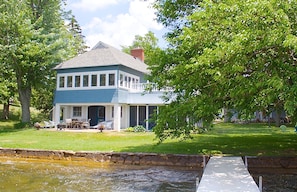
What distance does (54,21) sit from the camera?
92.0 feet

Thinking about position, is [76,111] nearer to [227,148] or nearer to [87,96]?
[87,96]

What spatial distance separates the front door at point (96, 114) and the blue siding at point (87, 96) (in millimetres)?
2109

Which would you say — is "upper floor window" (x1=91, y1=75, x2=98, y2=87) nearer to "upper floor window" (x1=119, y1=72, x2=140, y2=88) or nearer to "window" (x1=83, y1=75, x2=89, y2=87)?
"window" (x1=83, y1=75, x2=89, y2=87)

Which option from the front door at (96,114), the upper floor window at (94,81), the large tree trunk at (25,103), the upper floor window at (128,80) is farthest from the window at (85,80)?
the large tree trunk at (25,103)

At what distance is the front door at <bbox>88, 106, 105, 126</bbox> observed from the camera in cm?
2660

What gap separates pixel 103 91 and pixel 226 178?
17274 millimetres

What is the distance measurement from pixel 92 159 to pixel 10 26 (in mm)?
15694

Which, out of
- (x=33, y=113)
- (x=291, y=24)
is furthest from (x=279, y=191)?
(x=33, y=113)

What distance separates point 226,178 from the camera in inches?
298

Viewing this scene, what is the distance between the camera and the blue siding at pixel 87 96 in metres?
23.6

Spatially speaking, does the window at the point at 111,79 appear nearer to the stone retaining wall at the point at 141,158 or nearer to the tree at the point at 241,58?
the stone retaining wall at the point at 141,158

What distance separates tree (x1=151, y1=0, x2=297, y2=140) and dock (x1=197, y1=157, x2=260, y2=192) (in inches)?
60.1

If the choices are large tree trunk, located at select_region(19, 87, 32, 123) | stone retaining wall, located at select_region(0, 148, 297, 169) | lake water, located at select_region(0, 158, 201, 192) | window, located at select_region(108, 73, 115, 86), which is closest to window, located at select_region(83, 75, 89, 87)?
window, located at select_region(108, 73, 115, 86)

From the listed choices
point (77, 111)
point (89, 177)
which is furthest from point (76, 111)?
point (89, 177)
